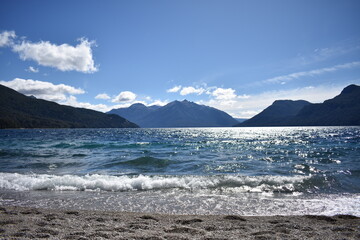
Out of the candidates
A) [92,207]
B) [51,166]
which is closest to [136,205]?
[92,207]

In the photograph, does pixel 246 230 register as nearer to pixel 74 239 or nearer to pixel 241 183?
pixel 74 239

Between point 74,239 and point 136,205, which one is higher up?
point 74,239

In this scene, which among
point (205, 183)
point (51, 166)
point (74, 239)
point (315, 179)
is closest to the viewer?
point (74, 239)

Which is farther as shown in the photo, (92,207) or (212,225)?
(92,207)

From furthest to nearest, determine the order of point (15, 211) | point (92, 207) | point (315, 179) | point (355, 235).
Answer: point (315, 179) < point (92, 207) < point (15, 211) < point (355, 235)

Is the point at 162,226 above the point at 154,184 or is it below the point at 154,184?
above

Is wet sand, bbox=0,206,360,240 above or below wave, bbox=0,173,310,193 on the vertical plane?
above

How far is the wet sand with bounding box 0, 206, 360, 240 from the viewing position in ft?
18.5

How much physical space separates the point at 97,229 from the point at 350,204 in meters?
10.2

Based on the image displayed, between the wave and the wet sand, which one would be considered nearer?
the wet sand

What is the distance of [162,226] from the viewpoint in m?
6.47

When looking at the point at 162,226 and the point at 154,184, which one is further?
the point at 154,184

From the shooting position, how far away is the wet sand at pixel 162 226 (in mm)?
5637

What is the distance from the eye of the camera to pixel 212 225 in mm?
6527
